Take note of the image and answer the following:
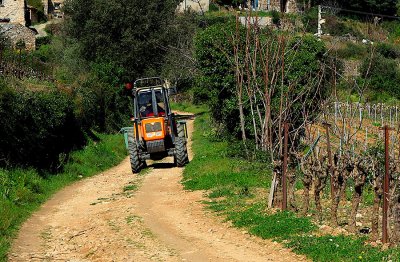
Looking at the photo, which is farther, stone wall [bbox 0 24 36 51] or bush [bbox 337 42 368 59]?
bush [bbox 337 42 368 59]

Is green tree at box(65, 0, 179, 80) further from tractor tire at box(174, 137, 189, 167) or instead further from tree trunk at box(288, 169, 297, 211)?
tree trunk at box(288, 169, 297, 211)

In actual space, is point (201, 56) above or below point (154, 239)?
above

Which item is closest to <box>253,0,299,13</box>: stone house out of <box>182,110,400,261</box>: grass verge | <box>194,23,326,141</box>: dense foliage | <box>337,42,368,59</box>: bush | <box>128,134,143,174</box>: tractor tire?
<box>337,42,368,59</box>: bush

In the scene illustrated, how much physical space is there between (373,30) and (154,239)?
59.6m

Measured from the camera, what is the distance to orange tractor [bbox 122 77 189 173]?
2136 cm

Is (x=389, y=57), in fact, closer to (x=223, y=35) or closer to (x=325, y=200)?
→ (x=223, y=35)

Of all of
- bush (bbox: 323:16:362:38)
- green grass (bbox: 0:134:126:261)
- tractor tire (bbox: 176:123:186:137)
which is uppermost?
bush (bbox: 323:16:362:38)

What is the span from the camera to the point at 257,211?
1339 centimetres

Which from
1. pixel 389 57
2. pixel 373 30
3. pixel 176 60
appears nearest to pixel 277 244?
pixel 176 60

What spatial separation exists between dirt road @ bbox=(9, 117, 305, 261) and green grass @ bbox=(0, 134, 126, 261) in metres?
0.27

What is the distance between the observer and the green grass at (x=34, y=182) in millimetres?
13857

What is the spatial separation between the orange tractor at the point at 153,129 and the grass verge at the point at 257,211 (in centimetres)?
90

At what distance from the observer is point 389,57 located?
58.3m

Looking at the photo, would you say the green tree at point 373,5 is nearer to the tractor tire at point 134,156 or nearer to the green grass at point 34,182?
the green grass at point 34,182
